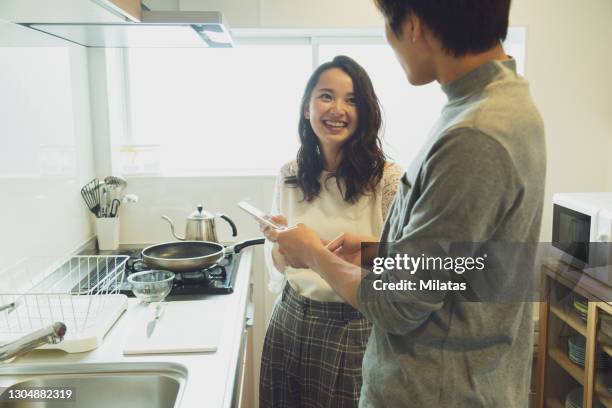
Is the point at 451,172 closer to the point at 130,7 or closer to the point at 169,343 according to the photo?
the point at 169,343

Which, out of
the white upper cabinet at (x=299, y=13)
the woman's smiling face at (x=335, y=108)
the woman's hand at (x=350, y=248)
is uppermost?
the white upper cabinet at (x=299, y=13)

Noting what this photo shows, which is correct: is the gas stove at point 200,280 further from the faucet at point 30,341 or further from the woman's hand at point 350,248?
the faucet at point 30,341

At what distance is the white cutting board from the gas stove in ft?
0.24

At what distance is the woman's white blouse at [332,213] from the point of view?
1.56 m

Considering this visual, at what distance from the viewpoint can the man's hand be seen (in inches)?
40.2

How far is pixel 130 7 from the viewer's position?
1.25 metres

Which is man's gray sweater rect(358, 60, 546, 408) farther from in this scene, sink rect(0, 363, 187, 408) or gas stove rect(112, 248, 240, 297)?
gas stove rect(112, 248, 240, 297)

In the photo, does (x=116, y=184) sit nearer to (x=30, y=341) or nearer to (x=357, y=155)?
(x=357, y=155)

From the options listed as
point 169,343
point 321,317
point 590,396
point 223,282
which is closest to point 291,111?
point 223,282

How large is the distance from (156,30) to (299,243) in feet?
2.67

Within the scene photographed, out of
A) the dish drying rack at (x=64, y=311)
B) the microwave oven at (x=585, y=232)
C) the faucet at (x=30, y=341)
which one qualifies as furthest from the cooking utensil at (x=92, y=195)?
the microwave oven at (x=585, y=232)

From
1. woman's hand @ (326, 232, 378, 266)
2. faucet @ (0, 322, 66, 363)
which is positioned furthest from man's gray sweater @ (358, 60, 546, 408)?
faucet @ (0, 322, 66, 363)

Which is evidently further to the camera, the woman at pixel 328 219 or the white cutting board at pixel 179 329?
the woman at pixel 328 219

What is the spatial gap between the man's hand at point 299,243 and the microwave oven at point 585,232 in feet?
3.94
